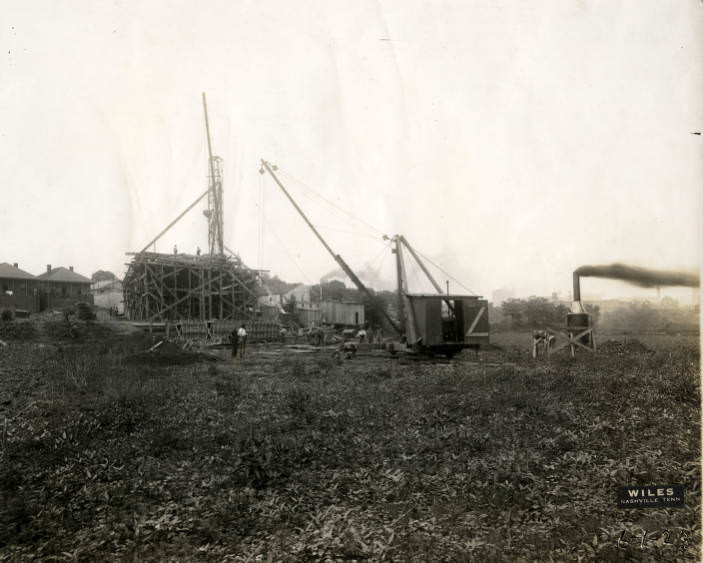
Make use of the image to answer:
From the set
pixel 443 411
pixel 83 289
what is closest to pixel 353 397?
pixel 443 411

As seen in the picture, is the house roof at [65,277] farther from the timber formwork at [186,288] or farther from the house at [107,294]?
the house at [107,294]

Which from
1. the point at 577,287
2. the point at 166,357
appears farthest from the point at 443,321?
the point at 166,357

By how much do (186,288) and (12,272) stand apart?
1368 cm

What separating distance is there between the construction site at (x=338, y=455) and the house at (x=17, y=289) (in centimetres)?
60

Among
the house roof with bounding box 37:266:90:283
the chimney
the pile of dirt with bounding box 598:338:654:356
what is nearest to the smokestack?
the chimney

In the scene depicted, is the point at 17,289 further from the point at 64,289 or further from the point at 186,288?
the point at 186,288

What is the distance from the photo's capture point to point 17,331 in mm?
11562

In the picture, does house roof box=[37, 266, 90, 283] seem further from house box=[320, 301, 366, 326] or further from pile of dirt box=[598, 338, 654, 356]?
house box=[320, 301, 366, 326]

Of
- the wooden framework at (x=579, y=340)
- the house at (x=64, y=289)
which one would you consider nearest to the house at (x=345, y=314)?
the wooden framework at (x=579, y=340)

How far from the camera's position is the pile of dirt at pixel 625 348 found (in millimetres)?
14930

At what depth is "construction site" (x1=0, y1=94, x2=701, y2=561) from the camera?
168 inches

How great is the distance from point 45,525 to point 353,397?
600 cm

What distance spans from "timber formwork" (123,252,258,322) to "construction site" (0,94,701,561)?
599cm

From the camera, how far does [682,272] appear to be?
24.4ft
